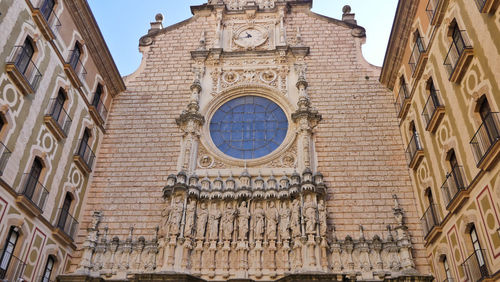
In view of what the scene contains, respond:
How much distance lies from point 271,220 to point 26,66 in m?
9.05

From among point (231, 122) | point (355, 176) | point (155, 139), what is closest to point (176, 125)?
point (155, 139)

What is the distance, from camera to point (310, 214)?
13984 mm

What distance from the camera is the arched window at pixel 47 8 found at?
13857 mm

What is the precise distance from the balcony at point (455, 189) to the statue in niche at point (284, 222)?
4.88 metres

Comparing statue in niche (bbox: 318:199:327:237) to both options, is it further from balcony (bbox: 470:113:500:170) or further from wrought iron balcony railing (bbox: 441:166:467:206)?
balcony (bbox: 470:113:500:170)

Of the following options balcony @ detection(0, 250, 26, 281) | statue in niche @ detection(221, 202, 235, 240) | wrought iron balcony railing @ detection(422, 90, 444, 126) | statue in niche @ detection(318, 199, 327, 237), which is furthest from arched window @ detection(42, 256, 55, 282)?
wrought iron balcony railing @ detection(422, 90, 444, 126)

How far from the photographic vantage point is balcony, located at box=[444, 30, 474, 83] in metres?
10.4

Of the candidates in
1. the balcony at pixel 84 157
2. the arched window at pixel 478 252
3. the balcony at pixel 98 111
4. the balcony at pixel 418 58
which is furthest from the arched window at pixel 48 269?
the balcony at pixel 418 58

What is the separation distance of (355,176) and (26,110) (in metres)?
11.1

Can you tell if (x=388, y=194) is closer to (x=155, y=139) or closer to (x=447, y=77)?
(x=447, y=77)

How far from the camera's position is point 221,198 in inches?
585

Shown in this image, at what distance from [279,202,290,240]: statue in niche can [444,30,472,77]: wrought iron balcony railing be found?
21.7 feet

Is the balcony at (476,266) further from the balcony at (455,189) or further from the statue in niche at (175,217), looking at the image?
the statue in niche at (175,217)

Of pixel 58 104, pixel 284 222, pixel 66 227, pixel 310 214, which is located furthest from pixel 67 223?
pixel 310 214
